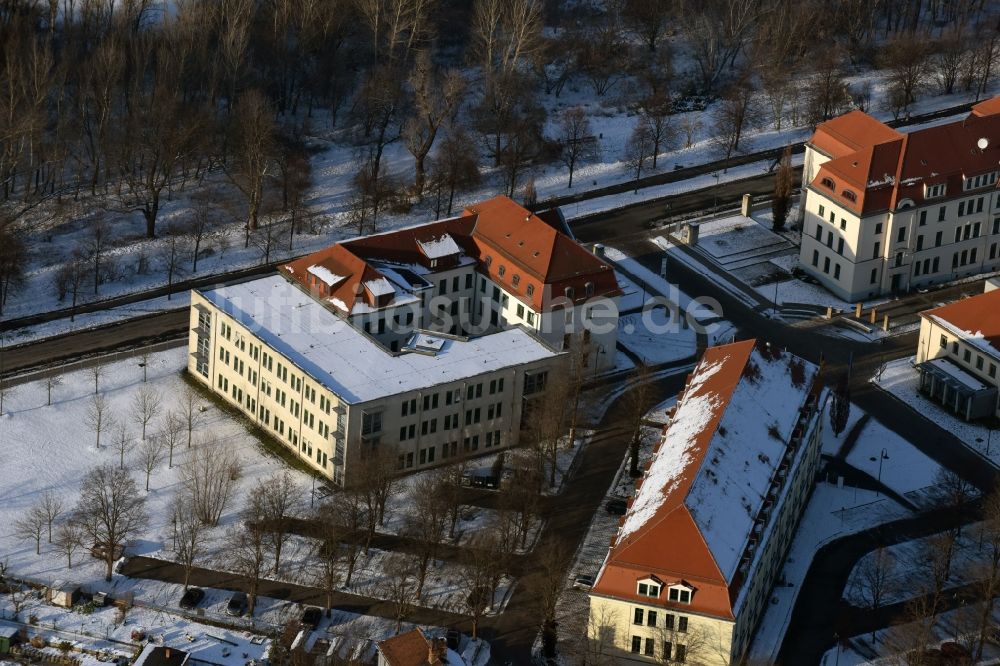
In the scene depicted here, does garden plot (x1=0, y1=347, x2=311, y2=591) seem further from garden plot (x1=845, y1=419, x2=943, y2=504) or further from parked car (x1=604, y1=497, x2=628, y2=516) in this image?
garden plot (x1=845, y1=419, x2=943, y2=504)

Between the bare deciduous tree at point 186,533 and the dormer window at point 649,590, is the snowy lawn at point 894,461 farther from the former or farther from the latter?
the bare deciduous tree at point 186,533

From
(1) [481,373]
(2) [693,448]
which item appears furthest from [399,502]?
(2) [693,448]

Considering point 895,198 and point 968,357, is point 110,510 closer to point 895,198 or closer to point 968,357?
point 968,357

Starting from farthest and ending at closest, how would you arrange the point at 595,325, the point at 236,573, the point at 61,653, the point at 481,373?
the point at 595,325, the point at 481,373, the point at 236,573, the point at 61,653

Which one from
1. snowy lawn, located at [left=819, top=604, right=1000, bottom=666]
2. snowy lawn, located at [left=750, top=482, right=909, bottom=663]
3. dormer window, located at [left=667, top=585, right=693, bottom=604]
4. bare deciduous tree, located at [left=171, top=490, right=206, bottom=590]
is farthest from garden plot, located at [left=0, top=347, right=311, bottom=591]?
snowy lawn, located at [left=819, top=604, right=1000, bottom=666]

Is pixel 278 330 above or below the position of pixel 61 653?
above

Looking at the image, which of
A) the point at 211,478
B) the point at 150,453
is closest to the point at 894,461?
the point at 211,478

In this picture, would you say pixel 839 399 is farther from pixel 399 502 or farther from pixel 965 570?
pixel 399 502
